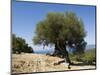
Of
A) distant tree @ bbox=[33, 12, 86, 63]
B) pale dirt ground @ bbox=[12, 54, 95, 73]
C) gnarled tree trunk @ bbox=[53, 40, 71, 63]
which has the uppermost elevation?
distant tree @ bbox=[33, 12, 86, 63]

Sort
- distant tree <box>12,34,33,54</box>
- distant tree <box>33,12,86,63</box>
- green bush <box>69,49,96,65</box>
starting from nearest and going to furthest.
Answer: distant tree <box>12,34,33,54</box>
distant tree <box>33,12,86,63</box>
green bush <box>69,49,96,65</box>

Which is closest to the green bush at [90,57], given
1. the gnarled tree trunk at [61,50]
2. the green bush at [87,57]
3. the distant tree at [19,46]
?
the green bush at [87,57]

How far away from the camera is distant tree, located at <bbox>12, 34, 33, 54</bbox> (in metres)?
2.65

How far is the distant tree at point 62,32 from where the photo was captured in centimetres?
281

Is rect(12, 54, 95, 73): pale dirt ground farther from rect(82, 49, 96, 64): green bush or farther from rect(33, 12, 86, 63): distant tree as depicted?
rect(82, 49, 96, 64): green bush

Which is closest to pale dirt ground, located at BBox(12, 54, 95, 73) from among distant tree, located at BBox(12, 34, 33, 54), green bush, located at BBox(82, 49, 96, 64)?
distant tree, located at BBox(12, 34, 33, 54)

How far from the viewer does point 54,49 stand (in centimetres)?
285

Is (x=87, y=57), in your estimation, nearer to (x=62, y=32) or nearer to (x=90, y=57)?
(x=90, y=57)

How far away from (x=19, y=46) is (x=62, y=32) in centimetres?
57

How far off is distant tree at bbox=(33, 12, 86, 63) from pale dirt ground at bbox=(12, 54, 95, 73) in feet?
0.39

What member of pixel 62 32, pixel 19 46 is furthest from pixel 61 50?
pixel 19 46

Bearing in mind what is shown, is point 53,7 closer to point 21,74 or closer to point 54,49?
point 54,49

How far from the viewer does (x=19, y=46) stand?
8.82 ft

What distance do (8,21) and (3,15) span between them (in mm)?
87
